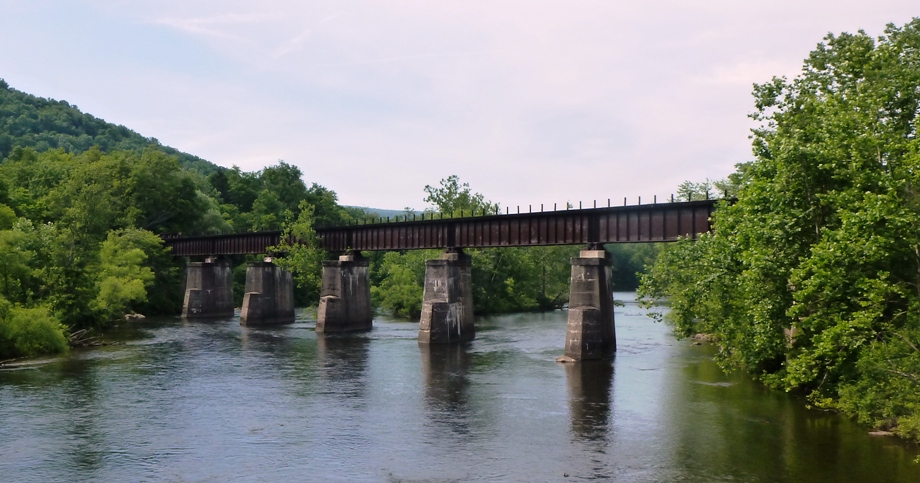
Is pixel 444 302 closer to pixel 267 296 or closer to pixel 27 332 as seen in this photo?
pixel 27 332

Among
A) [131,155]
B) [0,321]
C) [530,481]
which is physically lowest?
[530,481]

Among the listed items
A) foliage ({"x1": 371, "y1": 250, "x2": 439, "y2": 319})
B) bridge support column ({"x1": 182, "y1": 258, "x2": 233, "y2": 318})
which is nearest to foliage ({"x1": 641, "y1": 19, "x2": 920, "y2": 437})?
foliage ({"x1": 371, "y1": 250, "x2": 439, "y2": 319})

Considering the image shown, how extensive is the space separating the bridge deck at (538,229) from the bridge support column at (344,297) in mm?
2239

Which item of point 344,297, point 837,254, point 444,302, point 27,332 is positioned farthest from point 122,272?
point 837,254

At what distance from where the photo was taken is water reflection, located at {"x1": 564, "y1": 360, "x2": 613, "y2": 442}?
28344 millimetres

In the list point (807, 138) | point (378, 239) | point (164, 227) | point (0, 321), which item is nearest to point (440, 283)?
point (378, 239)

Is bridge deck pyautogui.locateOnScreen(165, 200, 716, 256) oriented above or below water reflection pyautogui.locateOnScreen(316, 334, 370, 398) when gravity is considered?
above

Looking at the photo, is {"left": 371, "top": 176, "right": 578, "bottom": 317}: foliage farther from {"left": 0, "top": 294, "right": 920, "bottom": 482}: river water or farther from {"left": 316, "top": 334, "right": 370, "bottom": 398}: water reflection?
{"left": 0, "top": 294, "right": 920, "bottom": 482}: river water

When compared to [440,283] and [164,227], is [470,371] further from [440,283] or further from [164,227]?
[164,227]

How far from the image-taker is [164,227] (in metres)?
100

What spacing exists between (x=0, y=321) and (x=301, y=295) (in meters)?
68.0

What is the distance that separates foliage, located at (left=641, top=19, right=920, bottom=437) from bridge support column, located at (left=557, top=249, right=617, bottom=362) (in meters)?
10.1

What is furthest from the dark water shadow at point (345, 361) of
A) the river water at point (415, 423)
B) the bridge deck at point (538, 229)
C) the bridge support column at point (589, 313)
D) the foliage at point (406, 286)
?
the foliage at point (406, 286)

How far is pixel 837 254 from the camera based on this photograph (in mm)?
24969
